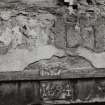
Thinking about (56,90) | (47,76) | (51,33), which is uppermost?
(51,33)

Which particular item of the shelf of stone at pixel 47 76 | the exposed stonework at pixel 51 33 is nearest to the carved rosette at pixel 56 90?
the shelf of stone at pixel 47 76

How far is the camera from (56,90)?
4191 millimetres

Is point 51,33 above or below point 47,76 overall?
above

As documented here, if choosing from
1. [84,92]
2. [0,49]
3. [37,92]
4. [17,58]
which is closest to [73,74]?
[84,92]

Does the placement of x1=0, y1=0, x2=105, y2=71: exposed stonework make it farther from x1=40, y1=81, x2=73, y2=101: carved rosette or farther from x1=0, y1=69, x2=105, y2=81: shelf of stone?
x1=40, y1=81, x2=73, y2=101: carved rosette

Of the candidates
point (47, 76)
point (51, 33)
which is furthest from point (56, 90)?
point (51, 33)

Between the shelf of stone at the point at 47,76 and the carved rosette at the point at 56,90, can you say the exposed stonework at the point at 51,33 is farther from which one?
the carved rosette at the point at 56,90

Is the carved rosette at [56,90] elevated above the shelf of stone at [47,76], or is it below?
below

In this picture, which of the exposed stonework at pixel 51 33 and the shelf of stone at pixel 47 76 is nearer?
the shelf of stone at pixel 47 76

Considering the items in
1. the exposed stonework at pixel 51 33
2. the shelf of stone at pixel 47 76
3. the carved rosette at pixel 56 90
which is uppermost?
the exposed stonework at pixel 51 33

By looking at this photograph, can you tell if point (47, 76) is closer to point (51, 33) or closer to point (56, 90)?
point (56, 90)

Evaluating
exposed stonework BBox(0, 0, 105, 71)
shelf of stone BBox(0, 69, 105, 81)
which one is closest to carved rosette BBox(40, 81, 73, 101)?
shelf of stone BBox(0, 69, 105, 81)

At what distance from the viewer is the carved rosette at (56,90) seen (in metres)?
4.17

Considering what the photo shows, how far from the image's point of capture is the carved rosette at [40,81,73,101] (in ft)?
13.7
